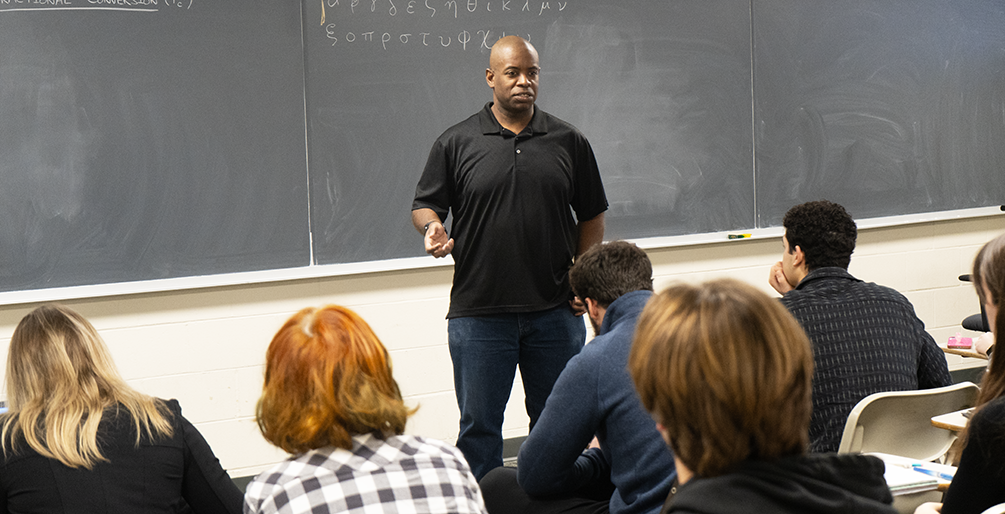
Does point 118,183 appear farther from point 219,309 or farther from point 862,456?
point 862,456

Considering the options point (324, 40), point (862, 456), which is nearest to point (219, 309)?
point (324, 40)

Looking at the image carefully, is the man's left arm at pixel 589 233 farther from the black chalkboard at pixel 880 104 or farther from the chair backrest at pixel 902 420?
the black chalkboard at pixel 880 104

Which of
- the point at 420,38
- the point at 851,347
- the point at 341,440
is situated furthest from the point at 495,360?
the point at 341,440

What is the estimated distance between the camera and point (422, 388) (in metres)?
4.29

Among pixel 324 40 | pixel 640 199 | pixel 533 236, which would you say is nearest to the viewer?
pixel 533 236

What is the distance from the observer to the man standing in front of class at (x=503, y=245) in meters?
3.18

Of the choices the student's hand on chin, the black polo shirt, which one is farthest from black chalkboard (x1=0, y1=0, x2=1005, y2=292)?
the student's hand on chin

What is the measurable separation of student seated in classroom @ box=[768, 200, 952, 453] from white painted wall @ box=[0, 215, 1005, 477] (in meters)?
0.94

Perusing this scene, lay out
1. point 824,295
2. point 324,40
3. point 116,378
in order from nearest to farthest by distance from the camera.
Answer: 1. point 116,378
2. point 824,295
3. point 324,40

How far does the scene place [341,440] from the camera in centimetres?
148

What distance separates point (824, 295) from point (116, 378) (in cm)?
187

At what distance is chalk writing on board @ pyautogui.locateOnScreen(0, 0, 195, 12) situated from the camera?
3482 mm

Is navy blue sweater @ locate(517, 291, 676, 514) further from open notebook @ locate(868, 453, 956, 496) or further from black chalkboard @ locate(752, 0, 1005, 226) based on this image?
black chalkboard @ locate(752, 0, 1005, 226)

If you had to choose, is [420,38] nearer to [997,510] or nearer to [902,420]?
[902,420]
